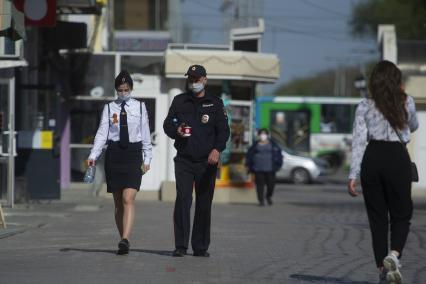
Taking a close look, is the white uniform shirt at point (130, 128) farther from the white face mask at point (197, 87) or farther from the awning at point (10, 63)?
the awning at point (10, 63)

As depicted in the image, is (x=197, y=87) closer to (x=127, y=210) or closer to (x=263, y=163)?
(x=127, y=210)

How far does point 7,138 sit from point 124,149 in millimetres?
8795

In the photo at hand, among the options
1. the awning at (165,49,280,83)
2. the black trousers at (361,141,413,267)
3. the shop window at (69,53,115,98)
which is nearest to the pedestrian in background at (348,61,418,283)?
the black trousers at (361,141,413,267)

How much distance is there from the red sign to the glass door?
1.13 meters

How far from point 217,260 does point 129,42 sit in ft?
139

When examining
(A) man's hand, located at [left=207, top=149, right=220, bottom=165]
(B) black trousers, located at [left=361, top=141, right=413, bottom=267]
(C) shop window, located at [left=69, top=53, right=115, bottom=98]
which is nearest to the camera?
(B) black trousers, located at [left=361, top=141, right=413, bottom=267]

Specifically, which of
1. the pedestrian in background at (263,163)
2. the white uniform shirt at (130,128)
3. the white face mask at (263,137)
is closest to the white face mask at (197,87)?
the white uniform shirt at (130,128)

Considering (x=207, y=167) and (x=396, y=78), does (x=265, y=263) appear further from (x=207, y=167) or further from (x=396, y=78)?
(x=396, y=78)

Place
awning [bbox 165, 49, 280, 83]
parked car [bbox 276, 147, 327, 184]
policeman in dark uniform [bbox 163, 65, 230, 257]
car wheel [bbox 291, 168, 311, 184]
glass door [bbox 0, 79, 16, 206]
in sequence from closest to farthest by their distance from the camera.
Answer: policeman in dark uniform [bbox 163, 65, 230, 257]
glass door [bbox 0, 79, 16, 206]
awning [bbox 165, 49, 280, 83]
parked car [bbox 276, 147, 327, 184]
car wheel [bbox 291, 168, 311, 184]

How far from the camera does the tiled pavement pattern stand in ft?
33.2

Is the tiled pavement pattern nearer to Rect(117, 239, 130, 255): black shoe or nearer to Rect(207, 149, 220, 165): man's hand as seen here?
Rect(117, 239, 130, 255): black shoe

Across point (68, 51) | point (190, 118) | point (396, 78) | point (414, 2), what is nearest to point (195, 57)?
point (68, 51)

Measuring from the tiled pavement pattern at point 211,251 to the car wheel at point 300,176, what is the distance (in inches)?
894

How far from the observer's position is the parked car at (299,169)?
143 feet
